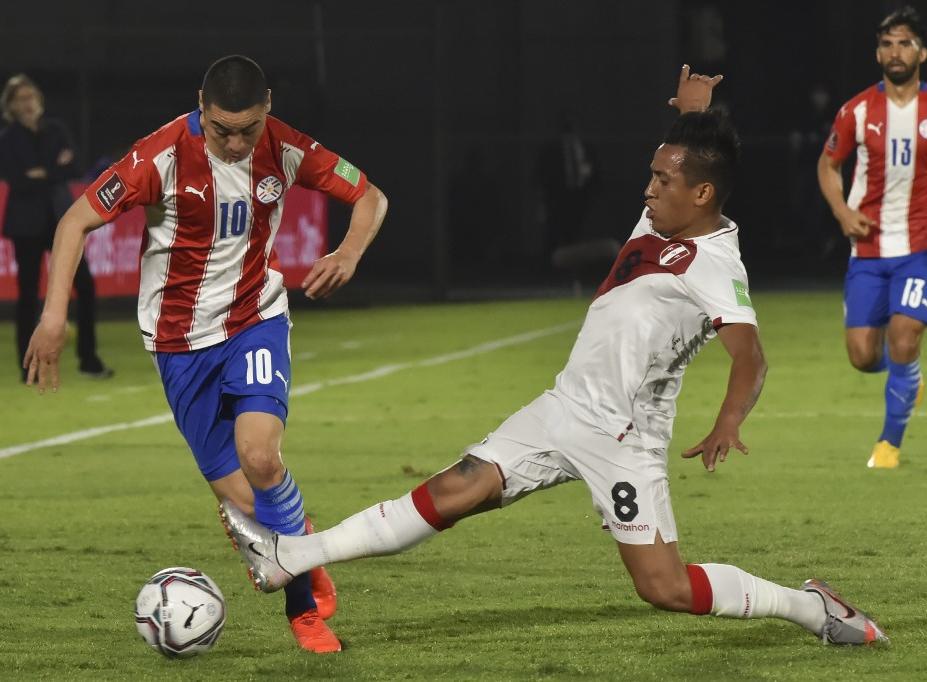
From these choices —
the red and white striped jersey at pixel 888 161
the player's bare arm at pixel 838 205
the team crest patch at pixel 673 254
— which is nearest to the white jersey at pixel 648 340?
the team crest patch at pixel 673 254

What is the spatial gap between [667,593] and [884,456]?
4615mm

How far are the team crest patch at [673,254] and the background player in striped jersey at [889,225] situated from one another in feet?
13.8

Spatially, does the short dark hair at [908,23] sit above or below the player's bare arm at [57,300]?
above

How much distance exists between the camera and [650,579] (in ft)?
17.8

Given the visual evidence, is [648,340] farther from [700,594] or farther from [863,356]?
[863,356]

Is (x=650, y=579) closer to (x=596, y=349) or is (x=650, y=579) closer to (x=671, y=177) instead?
(x=596, y=349)

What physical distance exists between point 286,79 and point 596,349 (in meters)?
21.8

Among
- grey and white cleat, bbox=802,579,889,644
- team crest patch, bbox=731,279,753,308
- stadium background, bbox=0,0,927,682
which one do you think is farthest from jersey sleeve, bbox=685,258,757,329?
stadium background, bbox=0,0,927,682

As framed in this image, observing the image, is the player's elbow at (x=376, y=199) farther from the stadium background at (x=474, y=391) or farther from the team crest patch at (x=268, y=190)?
the stadium background at (x=474, y=391)

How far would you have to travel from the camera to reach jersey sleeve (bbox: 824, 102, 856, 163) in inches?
384

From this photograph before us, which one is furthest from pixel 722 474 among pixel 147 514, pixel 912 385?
pixel 147 514

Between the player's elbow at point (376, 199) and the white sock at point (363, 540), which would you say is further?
the player's elbow at point (376, 199)

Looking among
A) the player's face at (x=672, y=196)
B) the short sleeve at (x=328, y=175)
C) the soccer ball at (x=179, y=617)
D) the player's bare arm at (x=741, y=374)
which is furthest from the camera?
the short sleeve at (x=328, y=175)

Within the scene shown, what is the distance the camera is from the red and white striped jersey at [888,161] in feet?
31.8
